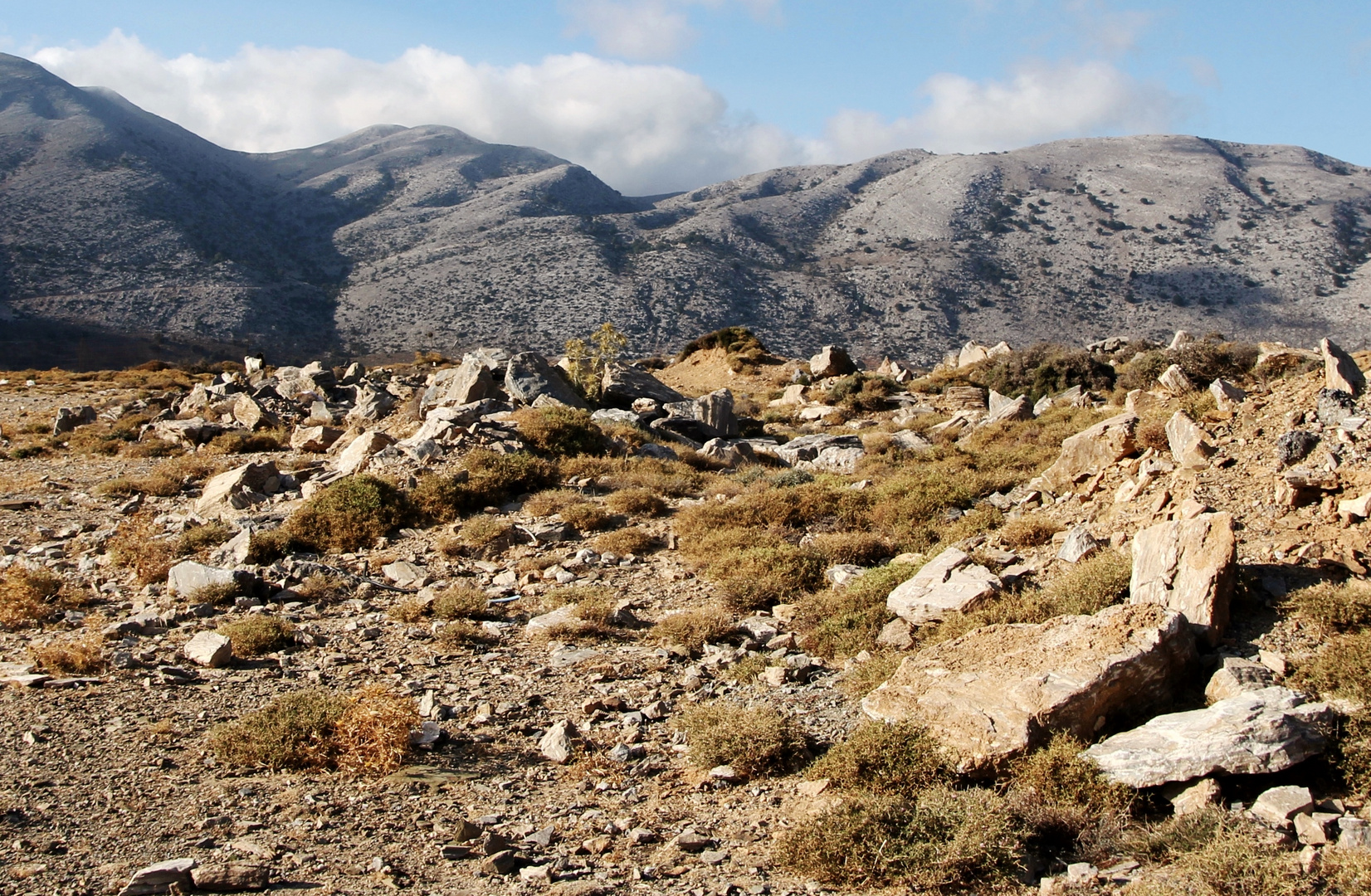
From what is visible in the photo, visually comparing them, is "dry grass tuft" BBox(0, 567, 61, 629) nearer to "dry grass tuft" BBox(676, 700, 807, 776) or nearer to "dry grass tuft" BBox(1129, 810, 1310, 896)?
"dry grass tuft" BBox(676, 700, 807, 776)

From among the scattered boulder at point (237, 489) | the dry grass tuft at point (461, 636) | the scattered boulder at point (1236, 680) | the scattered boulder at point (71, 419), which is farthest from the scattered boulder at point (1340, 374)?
the scattered boulder at point (71, 419)

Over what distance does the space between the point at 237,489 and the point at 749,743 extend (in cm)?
972

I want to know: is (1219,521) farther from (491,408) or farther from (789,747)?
(491,408)

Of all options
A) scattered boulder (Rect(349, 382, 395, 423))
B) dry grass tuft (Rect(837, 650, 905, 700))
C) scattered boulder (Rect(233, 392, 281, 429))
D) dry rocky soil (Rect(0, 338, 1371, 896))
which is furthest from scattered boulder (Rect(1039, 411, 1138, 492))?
scattered boulder (Rect(233, 392, 281, 429))

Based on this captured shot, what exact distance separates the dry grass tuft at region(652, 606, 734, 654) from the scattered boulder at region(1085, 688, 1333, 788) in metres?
3.43

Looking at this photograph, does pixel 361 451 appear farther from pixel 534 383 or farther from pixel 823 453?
pixel 823 453

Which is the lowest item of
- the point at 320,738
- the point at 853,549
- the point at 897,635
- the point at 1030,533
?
the point at 320,738

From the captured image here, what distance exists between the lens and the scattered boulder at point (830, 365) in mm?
29422

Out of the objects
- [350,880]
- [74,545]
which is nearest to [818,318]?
Answer: [74,545]

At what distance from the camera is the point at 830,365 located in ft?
96.5

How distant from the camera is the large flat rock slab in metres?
4.70

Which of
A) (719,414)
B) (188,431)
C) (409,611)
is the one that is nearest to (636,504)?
(409,611)

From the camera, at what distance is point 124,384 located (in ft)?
102

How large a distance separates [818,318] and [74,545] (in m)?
57.9
